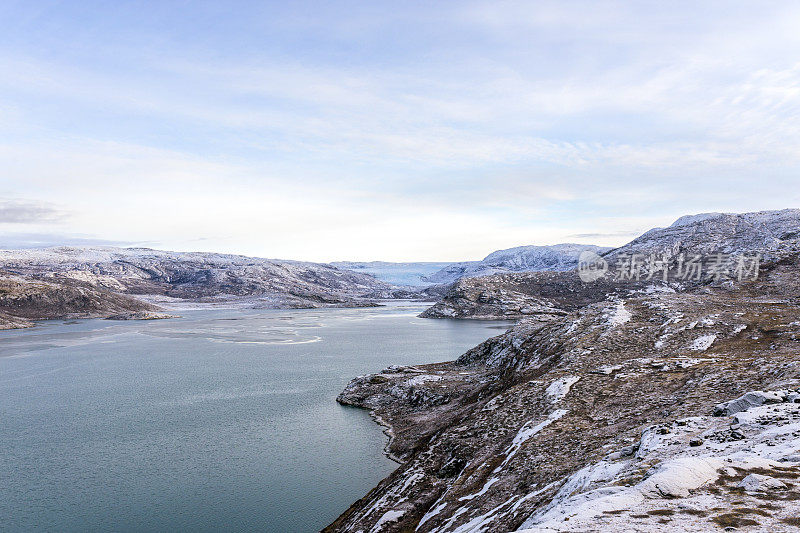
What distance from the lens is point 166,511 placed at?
38.2m

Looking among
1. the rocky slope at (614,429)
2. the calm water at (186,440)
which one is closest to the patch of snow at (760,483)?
the rocky slope at (614,429)

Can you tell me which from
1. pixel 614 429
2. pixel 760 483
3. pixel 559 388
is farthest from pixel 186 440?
pixel 760 483

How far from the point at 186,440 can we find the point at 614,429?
47.8 metres

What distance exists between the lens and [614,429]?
2822 cm

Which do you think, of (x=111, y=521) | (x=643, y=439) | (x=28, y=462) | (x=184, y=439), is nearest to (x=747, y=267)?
(x=643, y=439)

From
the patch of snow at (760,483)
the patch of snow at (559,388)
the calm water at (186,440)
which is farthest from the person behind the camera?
the calm water at (186,440)

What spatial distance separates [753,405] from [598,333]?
31680mm

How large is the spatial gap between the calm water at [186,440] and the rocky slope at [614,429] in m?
6.11

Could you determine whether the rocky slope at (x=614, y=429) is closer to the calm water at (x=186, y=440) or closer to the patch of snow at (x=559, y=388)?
the patch of snow at (x=559, y=388)

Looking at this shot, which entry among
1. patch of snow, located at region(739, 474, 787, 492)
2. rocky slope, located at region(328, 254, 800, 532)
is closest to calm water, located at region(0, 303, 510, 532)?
rocky slope, located at region(328, 254, 800, 532)

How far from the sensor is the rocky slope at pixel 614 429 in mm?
14562

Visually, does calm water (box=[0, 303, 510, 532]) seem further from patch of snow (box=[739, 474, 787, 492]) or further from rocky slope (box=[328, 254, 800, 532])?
patch of snow (box=[739, 474, 787, 492])

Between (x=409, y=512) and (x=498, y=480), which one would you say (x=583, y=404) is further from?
(x=409, y=512)

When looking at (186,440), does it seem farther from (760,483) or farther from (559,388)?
(760,483)
